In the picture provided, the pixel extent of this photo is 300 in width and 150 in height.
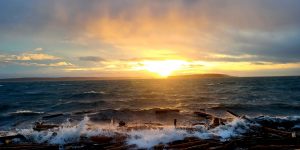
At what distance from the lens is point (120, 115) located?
29.0m

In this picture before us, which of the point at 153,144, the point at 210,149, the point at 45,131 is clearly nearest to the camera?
the point at 210,149

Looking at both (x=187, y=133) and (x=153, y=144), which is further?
(x=187, y=133)

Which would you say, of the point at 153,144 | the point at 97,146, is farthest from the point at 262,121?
the point at 97,146

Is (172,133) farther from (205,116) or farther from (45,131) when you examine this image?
(205,116)

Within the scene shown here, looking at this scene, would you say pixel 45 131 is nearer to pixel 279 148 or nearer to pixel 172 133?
pixel 172 133

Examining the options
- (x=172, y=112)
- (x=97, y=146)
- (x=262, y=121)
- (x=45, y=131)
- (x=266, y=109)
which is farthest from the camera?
(x=266, y=109)

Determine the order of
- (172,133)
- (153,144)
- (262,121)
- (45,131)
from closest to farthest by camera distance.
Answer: (153,144)
(172,133)
(45,131)
(262,121)

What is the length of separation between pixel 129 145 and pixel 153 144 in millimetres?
1120

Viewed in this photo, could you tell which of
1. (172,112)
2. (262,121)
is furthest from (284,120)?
(172,112)

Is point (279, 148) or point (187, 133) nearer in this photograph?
point (279, 148)

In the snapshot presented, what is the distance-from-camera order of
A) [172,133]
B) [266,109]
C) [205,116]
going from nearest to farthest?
[172,133] → [205,116] → [266,109]

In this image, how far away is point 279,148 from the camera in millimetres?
11102

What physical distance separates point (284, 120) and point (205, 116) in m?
6.38

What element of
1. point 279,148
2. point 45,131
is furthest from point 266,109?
point 45,131
